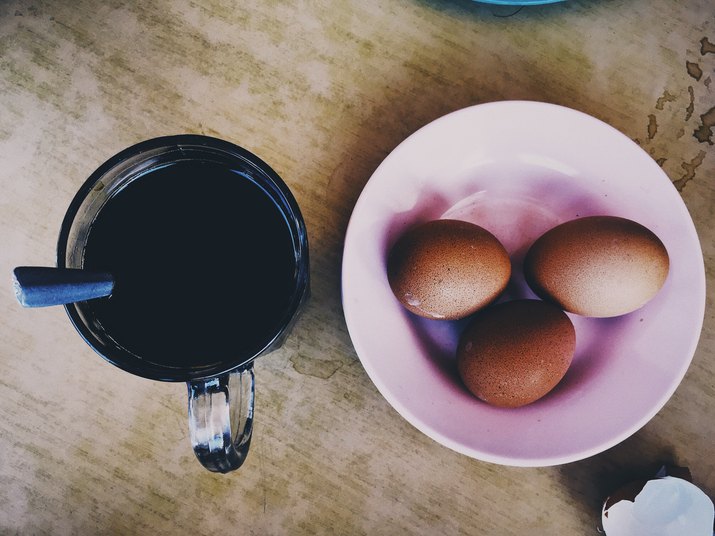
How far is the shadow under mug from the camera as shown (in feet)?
1.67

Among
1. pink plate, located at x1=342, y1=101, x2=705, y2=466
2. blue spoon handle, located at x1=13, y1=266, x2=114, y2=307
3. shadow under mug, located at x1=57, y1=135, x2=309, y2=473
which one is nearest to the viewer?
blue spoon handle, located at x1=13, y1=266, x2=114, y2=307

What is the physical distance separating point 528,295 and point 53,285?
541 mm

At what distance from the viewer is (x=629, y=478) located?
0.74 meters

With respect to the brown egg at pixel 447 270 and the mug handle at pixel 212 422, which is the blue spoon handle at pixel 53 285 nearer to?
the mug handle at pixel 212 422

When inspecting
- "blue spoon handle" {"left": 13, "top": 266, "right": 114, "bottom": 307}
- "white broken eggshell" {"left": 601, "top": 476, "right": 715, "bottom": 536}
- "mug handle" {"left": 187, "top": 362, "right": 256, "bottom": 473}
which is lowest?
"white broken eggshell" {"left": 601, "top": 476, "right": 715, "bottom": 536}

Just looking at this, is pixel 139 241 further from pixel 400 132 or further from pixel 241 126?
pixel 400 132

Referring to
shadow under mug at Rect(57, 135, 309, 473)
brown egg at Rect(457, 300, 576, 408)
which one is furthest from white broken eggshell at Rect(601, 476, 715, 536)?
shadow under mug at Rect(57, 135, 309, 473)

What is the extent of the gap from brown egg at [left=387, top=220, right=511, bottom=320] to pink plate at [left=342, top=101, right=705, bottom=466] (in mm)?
47

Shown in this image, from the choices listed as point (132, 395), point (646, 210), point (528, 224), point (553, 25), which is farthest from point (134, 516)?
point (553, 25)

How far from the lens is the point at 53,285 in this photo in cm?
43

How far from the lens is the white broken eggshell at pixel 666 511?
0.67 m

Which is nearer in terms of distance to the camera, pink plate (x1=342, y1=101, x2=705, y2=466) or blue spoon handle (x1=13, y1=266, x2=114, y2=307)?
blue spoon handle (x1=13, y1=266, x2=114, y2=307)

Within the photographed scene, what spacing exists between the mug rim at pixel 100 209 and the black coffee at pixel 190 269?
13 mm

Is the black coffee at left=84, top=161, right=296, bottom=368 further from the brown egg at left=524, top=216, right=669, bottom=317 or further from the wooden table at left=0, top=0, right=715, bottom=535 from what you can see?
the brown egg at left=524, top=216, right=669, bottom=317
